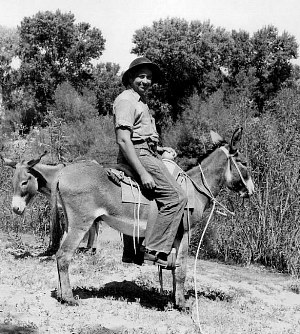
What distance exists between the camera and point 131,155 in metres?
6.15

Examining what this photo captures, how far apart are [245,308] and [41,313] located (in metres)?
2.89

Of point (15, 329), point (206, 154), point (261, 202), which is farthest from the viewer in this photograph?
point (261, 202)

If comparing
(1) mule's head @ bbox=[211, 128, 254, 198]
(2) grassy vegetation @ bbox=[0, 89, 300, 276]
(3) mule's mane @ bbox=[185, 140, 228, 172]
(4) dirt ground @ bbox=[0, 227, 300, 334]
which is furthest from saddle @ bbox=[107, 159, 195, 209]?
(2) grassy vegetation @ bbox=[0, 89, 300, 276]

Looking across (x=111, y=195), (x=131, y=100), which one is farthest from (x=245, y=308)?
(x=131, y=100)

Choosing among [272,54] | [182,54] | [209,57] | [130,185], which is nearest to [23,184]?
[130,185]

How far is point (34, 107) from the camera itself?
32375mm

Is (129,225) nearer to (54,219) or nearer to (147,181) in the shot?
(147,181)

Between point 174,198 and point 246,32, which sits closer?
point 174,198

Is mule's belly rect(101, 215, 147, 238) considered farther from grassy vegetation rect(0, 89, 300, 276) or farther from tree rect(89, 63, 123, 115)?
tree rect(89, 63, 123, 115)

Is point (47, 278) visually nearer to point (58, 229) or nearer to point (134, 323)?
point (58, 229)

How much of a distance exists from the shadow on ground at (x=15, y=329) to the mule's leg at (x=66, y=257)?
96cm

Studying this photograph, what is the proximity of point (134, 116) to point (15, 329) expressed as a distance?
2750 millimetres

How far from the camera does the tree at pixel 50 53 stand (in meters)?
33.0

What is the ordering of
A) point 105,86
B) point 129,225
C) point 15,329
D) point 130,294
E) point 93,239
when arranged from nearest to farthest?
point 15,329 < point 129,225 < point 130,294 < point 93,239 < point 105,86
